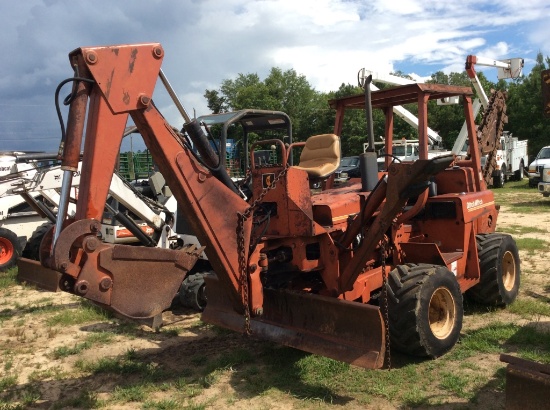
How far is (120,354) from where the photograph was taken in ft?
17.5

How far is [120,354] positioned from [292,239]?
2247 mm

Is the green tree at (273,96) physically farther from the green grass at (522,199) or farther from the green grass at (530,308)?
the green grass at (530,308)

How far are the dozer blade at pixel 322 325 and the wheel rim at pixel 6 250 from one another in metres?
6.78

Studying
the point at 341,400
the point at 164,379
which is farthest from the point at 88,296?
the point at 341,400

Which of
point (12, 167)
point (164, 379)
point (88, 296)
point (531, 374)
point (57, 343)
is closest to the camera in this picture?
point (531, 374)

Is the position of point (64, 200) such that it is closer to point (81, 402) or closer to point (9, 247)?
point (81, 402)

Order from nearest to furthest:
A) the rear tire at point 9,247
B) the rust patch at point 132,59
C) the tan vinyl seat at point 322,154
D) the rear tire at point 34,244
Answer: the rust patch at point 132,59, the tan vinyl seat at point 322,154, the rear tire at point 9,247, the rear tire at point 34,244

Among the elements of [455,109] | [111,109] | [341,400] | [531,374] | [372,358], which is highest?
[455,109]

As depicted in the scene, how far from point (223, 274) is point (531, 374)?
2.20 meters

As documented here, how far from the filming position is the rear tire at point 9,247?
10078 mm

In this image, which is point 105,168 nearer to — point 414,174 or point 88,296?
point 88,296

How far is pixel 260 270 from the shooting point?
4242mm

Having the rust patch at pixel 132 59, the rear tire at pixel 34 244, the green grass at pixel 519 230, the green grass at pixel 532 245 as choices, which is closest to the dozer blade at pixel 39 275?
the rust patch at pixel 132 59

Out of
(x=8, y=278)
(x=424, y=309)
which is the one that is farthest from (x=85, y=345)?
(x=8, y=278)
